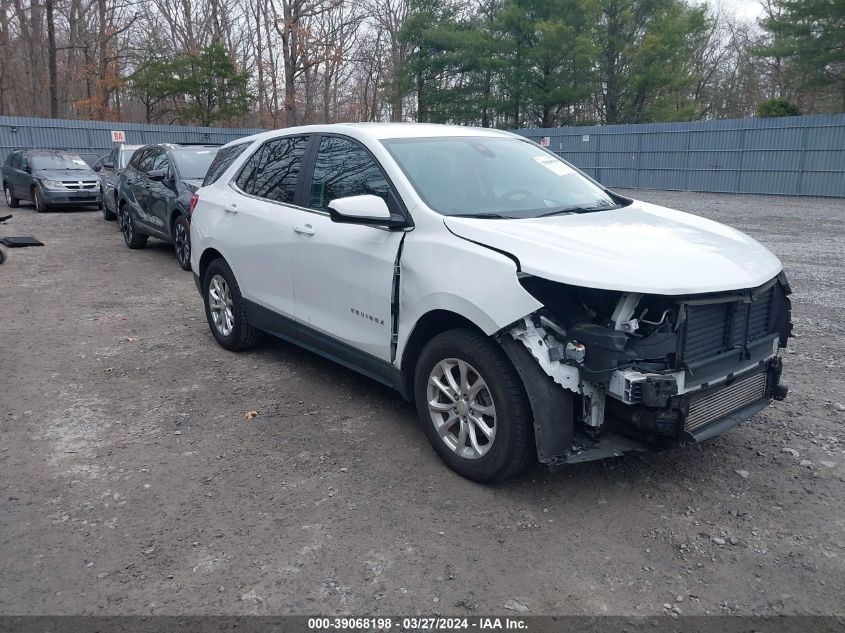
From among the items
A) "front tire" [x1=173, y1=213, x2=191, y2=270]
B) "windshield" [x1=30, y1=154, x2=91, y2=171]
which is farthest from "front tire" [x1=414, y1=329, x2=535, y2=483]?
"windshield" [x1=30, y1=154, x2=91, y2=171]

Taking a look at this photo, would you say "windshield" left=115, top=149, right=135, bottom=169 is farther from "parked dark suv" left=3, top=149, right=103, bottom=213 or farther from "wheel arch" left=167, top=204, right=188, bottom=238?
"wheel arch" left=167, top=204, right=188, bottom=238

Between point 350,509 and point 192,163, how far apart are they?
8.32m

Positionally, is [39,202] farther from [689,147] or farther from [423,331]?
[689,147]

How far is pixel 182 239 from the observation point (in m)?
9.91

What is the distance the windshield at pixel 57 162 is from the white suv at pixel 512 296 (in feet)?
52.8

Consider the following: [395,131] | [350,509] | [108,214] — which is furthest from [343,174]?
[108,214]

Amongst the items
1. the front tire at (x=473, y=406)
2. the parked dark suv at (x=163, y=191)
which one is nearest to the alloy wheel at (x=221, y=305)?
the front tire at (x=473, y=406)

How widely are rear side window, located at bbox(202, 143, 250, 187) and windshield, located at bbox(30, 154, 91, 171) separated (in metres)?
14.4

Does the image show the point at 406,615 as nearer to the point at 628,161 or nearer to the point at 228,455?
the point at 228,455

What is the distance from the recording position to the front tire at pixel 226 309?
19.1 ft

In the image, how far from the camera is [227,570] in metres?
3.07

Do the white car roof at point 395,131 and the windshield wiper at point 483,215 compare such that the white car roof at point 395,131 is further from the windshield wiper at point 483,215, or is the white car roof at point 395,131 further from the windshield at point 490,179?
the windshield wiper at point 483,215

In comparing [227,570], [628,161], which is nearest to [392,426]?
[227,570]

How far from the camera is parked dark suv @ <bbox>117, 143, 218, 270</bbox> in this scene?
996 cm
